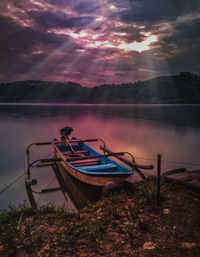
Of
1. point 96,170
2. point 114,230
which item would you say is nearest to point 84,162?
point 96,170

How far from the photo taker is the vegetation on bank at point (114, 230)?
13.3 feet

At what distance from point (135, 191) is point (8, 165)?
41.4 feet

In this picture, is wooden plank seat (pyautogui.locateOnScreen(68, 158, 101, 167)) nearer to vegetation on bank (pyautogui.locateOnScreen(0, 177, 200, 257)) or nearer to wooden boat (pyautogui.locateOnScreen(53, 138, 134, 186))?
wooden boat (pyautogui.locateOnScreen(53, 138, 134, 186))

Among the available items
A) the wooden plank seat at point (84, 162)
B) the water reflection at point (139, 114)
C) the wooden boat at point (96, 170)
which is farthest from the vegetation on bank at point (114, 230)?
the water reflection at point (139, 114)

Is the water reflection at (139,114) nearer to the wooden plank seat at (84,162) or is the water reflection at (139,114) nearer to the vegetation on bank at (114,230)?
the wooden plank seat at (84,162)

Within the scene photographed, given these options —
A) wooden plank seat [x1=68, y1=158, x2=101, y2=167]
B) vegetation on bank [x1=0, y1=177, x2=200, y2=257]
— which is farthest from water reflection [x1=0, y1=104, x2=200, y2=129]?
vegetation on bank [x1=0, y1=177, x2=200, y2=257]

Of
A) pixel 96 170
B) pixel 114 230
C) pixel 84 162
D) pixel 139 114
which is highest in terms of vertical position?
pixel 139 114

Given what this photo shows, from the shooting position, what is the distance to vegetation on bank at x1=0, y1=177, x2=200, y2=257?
13.3 feet

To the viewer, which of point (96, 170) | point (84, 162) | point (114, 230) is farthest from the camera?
point (84, 162)

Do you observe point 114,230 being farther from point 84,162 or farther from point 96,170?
point 84,162

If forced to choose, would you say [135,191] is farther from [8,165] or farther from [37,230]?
[8,165]

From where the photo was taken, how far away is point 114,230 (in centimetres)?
482

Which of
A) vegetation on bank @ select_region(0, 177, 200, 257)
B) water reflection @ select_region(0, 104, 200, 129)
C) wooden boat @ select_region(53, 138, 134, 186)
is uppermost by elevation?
water reflection @ select_region(0, 104, 200, 129)

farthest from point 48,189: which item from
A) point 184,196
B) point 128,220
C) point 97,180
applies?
point 184,196
